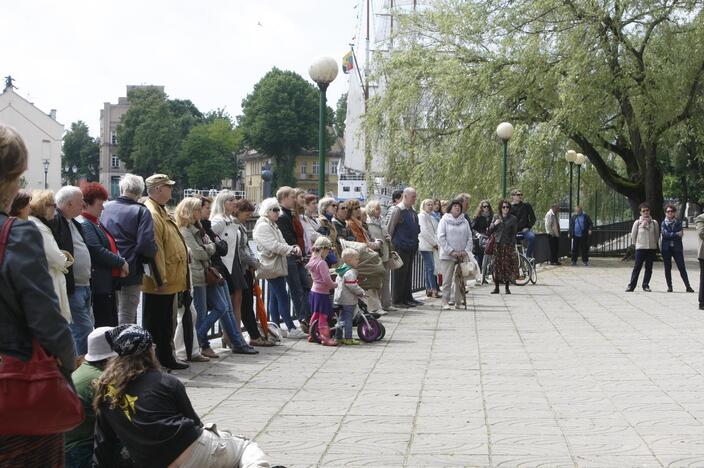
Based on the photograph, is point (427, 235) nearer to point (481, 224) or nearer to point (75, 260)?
point (481, 224)

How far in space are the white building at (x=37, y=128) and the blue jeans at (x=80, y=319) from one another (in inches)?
4084

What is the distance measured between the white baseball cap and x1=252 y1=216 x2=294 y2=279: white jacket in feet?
23.8

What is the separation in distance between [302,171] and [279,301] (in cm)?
11687

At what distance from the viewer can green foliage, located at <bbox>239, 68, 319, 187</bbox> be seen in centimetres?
10300

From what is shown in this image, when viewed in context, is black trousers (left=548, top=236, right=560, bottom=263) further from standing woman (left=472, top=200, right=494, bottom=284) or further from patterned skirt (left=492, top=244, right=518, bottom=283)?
patterned skirt (left=492, top=244, right=518, bottom=283)

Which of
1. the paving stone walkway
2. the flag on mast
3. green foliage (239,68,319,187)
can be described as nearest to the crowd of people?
the paving stone walkway

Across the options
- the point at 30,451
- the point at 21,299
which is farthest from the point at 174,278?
the point at 21,299

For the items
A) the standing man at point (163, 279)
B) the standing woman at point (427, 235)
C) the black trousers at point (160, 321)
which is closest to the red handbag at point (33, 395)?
the standing man at point (163, 279)

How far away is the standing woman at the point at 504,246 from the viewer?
2062 centimetres

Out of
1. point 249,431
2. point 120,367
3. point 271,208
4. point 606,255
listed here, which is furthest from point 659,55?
point 120,367

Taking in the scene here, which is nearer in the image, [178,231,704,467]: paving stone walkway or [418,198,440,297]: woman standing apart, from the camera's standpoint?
[178,231,704,467]: paving stone walkway

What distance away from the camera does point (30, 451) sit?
12.5 ft

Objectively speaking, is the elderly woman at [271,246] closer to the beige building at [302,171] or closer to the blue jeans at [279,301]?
the blue jeans at [279,301]

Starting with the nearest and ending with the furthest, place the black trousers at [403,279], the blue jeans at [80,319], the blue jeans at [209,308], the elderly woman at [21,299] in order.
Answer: the elderly woman at [21,299] → the blue jeans at [80,319] → the blue jeans at [209,308] → the black trousers at [403,279]
